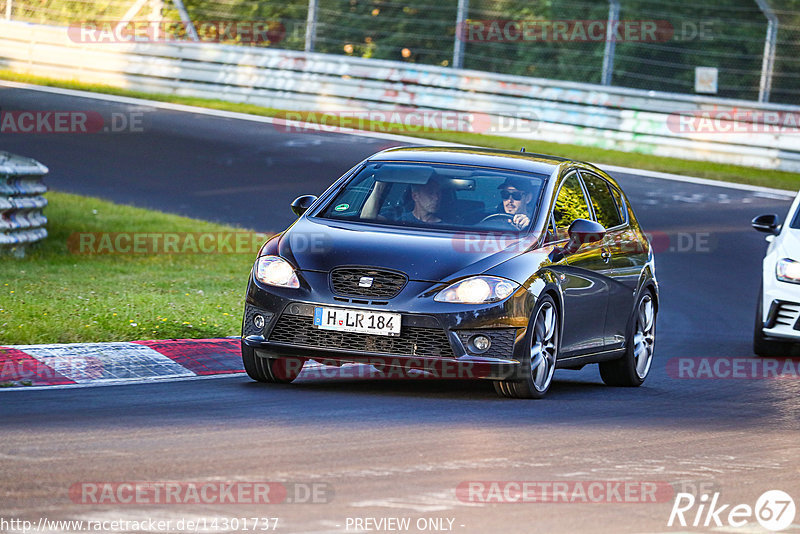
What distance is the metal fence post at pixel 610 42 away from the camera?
25252 mm

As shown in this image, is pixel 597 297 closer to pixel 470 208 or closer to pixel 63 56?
pixel 470 208

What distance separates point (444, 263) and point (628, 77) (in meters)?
18.2

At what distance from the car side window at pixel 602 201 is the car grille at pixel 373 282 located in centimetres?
247

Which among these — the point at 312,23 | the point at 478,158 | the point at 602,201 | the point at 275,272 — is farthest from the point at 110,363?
the point at 312,23

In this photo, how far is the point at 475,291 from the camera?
895cm

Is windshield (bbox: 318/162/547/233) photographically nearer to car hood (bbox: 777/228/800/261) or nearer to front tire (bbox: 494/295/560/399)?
front tire (bbox: 494/295/560/399)

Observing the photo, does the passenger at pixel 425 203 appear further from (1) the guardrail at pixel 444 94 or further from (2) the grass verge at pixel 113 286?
(1) the guardrail at pixel 444 94

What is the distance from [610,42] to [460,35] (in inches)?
106

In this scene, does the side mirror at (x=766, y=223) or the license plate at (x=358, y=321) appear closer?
the license plate at (x=358, y=321)

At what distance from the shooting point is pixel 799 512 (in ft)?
21.4

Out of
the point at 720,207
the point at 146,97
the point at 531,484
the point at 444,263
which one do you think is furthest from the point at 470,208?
the point at 146,97

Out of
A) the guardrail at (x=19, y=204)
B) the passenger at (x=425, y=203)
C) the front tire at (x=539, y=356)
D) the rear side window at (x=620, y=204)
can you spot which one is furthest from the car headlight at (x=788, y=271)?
the guardrail at (x=19, y=204)

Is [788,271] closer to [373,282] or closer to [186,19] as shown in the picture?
[373,282]

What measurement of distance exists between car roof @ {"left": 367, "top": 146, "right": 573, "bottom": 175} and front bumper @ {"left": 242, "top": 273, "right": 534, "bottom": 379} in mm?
1524
